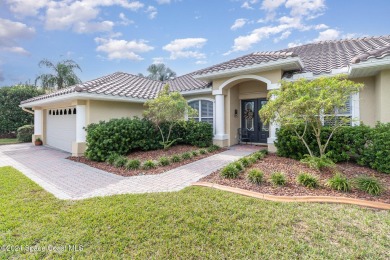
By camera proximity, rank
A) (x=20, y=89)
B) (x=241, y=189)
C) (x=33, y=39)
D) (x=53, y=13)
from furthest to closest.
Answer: (x=20, y=89) < (x=33, y=39) < (x=53, y=13) < (x=241, y=189)

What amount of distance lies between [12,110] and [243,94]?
25.0 m

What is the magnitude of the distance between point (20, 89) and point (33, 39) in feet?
34.8

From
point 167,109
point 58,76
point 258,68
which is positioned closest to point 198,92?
point 167,109

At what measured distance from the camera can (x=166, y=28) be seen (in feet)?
43.3

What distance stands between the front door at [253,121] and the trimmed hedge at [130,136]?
280 cm

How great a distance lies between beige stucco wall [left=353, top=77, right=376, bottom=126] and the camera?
331 inches

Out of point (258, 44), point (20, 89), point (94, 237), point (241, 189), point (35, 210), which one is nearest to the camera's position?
point (94, 237)

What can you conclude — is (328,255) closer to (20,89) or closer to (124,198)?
(124,198)

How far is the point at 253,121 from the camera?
1297 centimetres

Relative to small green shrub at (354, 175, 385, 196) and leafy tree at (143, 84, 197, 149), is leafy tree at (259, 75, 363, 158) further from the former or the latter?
leafy tree at (143, 84, 197, 149)

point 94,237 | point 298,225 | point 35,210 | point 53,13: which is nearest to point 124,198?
point 94,237

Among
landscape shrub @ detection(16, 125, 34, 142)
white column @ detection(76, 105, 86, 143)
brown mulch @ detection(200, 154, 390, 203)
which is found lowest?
brown mulch @ detection(200, 154, 390, 203)

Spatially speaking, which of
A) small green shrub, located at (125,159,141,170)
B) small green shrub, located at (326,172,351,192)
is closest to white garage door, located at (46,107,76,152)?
small green shrub, located at (125,159,141,170)

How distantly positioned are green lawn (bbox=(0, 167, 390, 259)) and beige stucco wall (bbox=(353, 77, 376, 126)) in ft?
20.6
